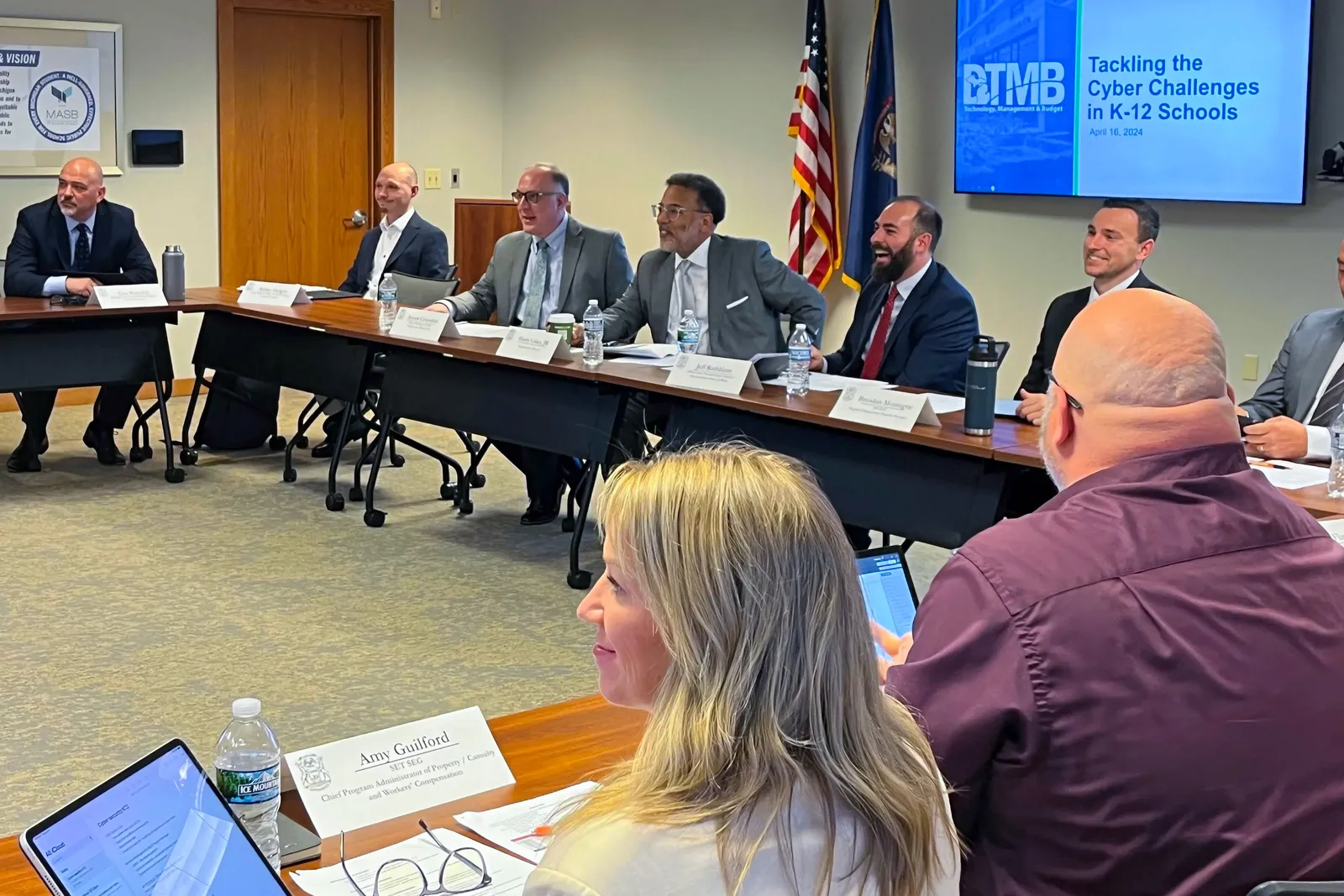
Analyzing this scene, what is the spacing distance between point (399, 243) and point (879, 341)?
8.78 feet

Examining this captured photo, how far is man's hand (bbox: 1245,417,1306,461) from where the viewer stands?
3.50 m

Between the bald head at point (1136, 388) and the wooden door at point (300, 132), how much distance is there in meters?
7.15

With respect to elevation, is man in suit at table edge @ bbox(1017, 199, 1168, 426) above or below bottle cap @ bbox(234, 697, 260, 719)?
above

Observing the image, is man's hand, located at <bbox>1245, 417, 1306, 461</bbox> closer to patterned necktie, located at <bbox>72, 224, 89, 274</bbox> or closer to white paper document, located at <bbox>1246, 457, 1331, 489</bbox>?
white paper document, located at <bbox>1246, 457, 1331, 489</bbox>

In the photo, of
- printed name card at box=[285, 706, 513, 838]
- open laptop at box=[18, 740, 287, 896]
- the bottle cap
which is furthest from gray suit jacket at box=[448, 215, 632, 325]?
open laptop at box=[18, 740, 287, 896]

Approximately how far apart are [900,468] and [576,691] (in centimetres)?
103

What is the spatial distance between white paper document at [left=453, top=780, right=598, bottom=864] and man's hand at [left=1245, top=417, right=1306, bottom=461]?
2.32 meters

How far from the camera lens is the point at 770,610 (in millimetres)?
1085

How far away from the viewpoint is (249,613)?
4.50 m

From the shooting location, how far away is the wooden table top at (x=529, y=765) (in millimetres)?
1553

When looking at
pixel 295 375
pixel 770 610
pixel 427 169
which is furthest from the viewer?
pixel 427 169

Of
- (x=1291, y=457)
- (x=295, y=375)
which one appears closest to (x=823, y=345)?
(x=295, y=375)

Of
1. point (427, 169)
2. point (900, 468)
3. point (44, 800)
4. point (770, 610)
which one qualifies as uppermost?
point (427, 169)

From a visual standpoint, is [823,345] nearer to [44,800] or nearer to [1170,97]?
[1170,97]
